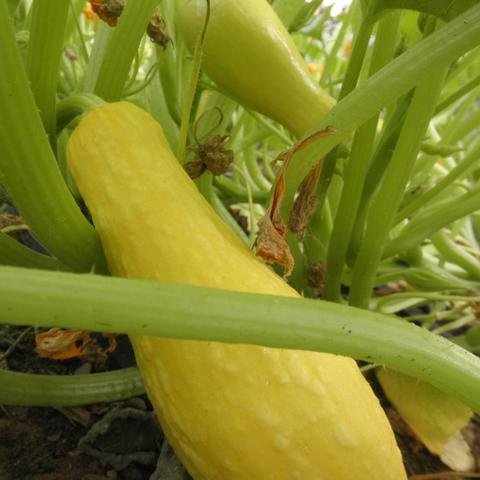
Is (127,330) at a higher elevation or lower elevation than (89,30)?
higher

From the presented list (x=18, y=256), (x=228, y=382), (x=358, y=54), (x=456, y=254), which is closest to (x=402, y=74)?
(x=358, y=54)

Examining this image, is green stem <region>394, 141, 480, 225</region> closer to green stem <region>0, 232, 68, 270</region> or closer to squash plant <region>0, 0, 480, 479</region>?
squash plant <region>0, 0, 480, 479</region>

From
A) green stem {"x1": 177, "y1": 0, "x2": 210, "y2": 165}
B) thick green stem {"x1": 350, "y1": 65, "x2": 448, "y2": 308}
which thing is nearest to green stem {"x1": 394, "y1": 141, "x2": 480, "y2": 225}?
thick green stem {"x1": 350, "y1": 65, "x2": 448, "y2": 308}

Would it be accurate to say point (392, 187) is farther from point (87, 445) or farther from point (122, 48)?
point (87, 445)

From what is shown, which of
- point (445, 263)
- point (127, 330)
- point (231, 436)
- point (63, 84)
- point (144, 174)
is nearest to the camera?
point (127, 330)

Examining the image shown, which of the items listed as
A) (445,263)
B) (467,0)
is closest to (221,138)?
(467,0)

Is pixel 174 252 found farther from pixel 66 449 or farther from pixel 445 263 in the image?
pixel 445 263
